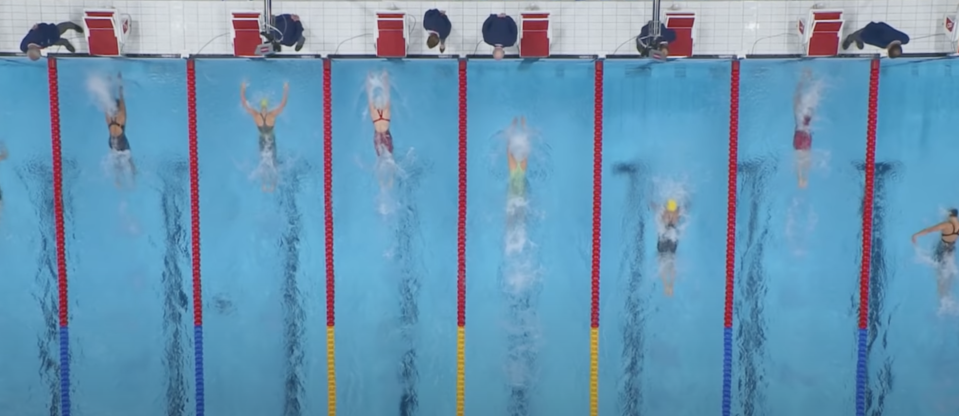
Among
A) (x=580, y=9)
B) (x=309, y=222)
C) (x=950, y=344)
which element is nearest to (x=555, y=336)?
(x=309, y=222)

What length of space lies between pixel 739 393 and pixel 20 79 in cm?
490

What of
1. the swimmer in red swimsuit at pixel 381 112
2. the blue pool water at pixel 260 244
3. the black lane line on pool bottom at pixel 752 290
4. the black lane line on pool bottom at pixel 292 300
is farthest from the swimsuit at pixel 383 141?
the black lane line on pool bottom at pixel 752 290

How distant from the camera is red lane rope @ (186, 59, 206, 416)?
5262 millimetres

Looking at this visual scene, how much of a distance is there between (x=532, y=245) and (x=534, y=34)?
1316 millimetres

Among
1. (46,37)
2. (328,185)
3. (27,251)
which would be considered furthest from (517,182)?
(27,251)

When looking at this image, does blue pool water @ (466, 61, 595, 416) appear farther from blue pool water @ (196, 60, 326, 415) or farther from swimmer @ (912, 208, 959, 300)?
swimmer @ (912, 208, 959, 300)

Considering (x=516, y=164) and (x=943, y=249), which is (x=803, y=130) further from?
(x=516, y=164)

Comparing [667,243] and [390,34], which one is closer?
[390,34]

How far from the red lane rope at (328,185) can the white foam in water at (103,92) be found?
4.29 ft

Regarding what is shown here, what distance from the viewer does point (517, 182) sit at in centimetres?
532

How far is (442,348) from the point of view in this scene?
5.45 meters

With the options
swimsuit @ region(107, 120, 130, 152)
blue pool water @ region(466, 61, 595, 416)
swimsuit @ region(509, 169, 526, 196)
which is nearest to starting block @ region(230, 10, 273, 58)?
swimsuit @ region(107, 120, 130, 152)

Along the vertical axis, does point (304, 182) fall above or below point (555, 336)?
above

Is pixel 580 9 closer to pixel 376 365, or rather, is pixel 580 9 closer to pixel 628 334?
pixel 628 334
